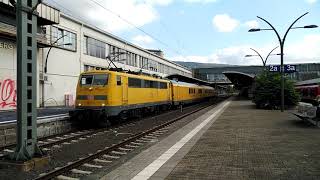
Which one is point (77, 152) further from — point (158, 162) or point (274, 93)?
point (274, 93)

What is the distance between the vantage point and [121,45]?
6272 centimetres

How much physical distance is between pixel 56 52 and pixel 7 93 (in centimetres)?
875

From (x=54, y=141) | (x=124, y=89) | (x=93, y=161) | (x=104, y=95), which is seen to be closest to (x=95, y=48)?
(x=124, y=89)

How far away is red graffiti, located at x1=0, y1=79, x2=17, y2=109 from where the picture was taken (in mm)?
31922

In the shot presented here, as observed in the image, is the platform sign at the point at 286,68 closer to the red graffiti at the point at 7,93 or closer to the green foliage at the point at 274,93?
the green foliage at the point at 274,93

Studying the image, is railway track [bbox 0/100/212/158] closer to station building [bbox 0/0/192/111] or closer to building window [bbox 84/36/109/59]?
station building [bbox 0/0/192/111]

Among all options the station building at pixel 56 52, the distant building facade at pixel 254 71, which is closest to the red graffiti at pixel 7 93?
the station building at pixel 56 52

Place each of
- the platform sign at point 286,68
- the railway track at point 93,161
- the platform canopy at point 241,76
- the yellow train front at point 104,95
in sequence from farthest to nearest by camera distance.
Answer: the platform canopy at point 241,76
the platform sign at point 286,68
the yellow train front at point 104,95
the railway track at point 93,161

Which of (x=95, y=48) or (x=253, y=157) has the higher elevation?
(x=95, y=48)

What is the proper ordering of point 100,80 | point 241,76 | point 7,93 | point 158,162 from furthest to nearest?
point 241,76 → point 7,93 → point 100,80 → point 158,162

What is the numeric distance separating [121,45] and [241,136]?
49554mm

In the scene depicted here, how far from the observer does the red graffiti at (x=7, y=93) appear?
3192 centimetres

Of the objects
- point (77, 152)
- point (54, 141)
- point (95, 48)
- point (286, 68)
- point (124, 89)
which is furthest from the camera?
point (95, 48)

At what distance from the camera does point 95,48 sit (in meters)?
51.2
